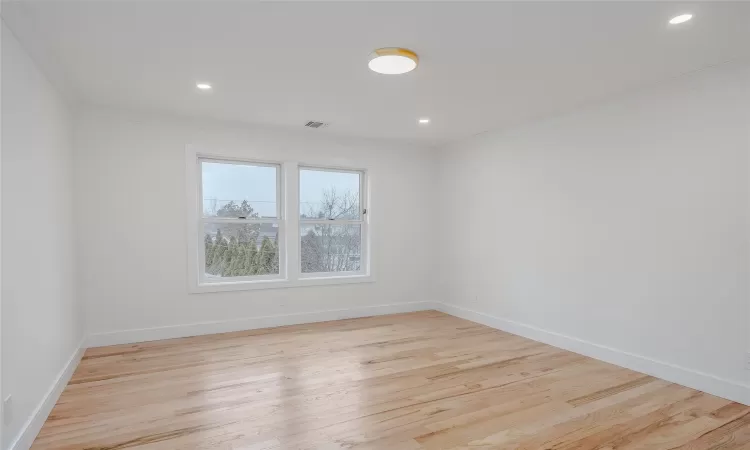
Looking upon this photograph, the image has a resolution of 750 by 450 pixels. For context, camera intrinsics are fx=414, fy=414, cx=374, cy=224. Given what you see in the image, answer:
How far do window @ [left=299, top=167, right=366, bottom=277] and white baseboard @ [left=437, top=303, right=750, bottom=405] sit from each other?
1.91 metres

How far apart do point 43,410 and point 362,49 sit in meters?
3.02

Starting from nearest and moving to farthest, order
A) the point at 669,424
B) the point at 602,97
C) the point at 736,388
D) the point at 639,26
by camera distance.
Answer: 1. the point at 639,26
2. the point at 669,424
3. the point at 736,388
4. the point at 602,97

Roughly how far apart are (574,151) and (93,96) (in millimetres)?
4511

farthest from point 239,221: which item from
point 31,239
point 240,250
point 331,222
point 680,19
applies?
point 680,19

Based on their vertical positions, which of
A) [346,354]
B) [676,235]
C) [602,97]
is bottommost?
[346,354]

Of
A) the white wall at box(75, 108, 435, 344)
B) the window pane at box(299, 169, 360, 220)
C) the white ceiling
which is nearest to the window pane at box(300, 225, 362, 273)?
the window pane at box(299, 169, 360, 220)

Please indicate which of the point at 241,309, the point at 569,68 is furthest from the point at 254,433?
the point at 569,68

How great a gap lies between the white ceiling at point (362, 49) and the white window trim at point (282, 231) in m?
0.81

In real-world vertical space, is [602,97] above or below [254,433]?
above

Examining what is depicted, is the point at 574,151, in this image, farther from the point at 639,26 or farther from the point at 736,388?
the point at 736,388

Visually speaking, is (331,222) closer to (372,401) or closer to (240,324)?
(240,324)

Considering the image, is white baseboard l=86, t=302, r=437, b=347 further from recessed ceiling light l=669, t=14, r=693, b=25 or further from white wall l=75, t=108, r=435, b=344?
recessed ceiling light l=669, t=14, r=693, b=25

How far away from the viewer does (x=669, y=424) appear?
2.57 metres

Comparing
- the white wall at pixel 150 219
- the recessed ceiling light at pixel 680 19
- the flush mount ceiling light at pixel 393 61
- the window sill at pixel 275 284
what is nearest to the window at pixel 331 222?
the window sill at pixel 275 284
